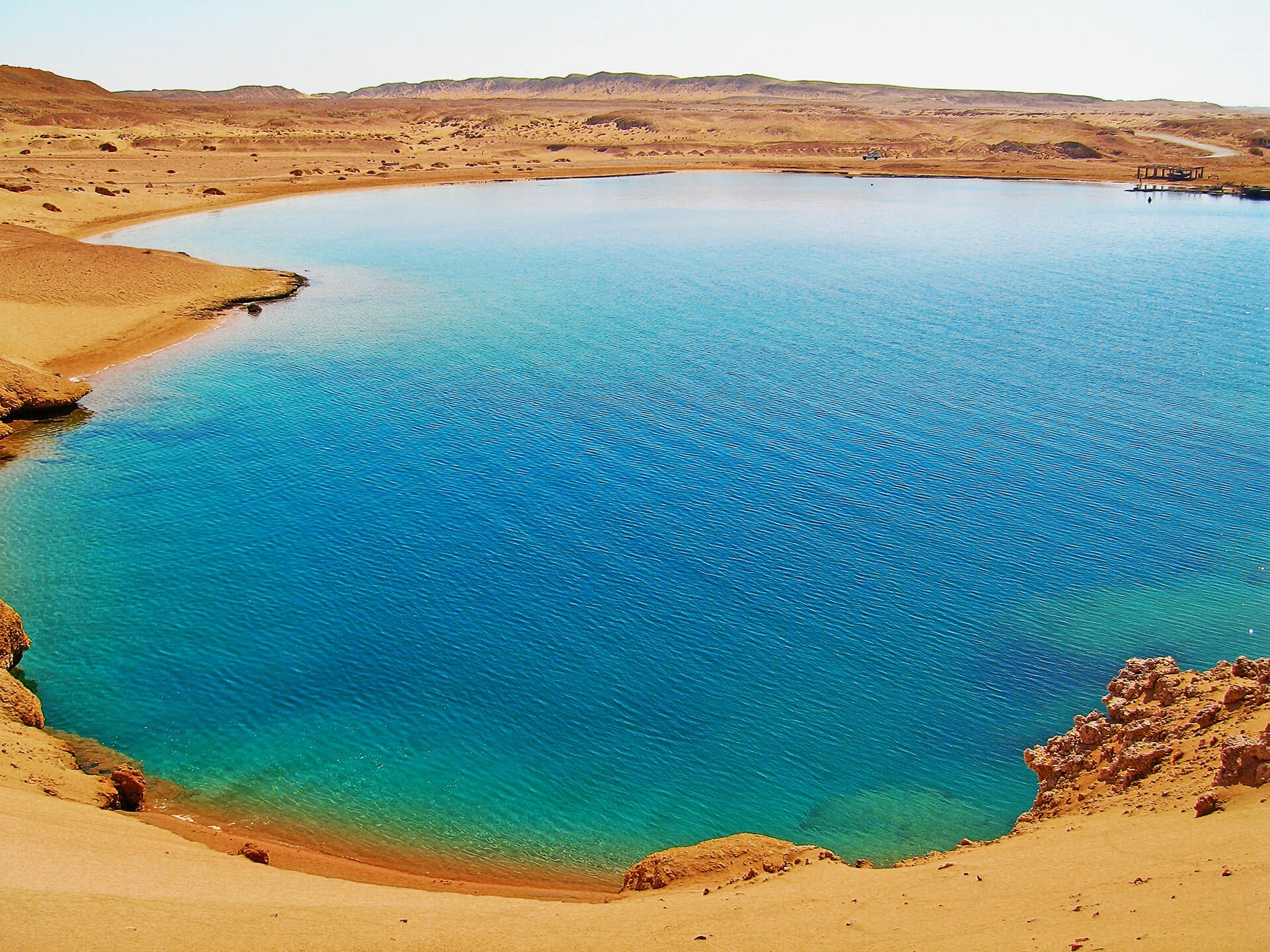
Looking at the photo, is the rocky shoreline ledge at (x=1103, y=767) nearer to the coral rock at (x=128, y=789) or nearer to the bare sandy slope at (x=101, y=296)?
the coral rock at (x=128, y=789)

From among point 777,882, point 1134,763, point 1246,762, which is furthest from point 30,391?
point 1246,762

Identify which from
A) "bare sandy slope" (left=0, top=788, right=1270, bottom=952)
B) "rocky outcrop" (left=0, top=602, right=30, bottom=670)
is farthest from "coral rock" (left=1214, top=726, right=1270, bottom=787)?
"rocky outcrop" (left=0, top=602, right=30, bottom=670)

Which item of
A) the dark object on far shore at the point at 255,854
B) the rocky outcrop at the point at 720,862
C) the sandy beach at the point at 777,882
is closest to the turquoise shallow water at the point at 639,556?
the rocky outcrop at the point at 720,862

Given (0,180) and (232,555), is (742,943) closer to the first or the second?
(232,555)

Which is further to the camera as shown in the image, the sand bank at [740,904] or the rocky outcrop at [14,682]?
the rocky outcrop at [14,682]

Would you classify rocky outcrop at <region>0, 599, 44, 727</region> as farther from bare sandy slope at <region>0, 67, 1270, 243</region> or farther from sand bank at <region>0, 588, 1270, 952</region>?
bare sandy slope at <region>0, 67, 1270, 243</region>

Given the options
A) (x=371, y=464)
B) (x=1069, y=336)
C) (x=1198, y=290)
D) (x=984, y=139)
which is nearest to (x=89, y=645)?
(x=371, y=464)
